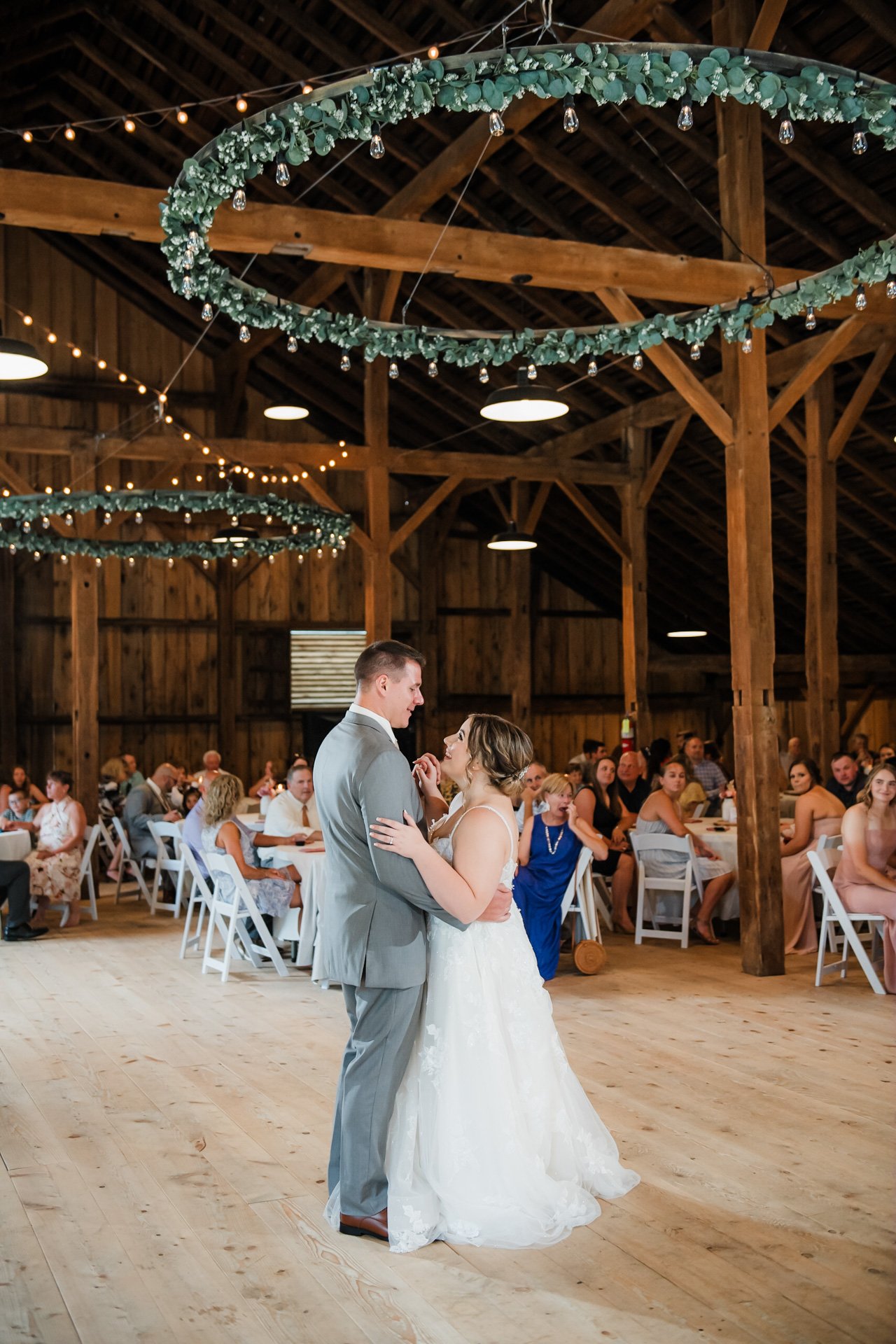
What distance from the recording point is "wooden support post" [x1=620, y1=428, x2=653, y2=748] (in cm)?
1273

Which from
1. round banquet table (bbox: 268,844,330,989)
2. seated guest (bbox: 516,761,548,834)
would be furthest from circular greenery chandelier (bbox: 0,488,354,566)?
seated guest (bbox: 516,761,548,834)

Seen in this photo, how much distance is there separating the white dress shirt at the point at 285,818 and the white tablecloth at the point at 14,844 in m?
2.13

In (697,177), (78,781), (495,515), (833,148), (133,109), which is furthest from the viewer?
(495,515)

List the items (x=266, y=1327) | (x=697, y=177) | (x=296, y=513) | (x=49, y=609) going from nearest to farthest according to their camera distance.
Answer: (x=266, y=1327)
(x=697, y=177)
(x=296, y=513)
(x=49, y=609)

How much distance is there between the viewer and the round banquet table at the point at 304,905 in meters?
7.23

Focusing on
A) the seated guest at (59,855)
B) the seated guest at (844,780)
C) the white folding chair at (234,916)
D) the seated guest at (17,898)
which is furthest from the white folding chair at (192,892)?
the seated guest at (844,780)

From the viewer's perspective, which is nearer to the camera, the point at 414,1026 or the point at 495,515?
the point at 414,1026

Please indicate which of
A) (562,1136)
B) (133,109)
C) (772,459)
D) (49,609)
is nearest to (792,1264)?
(562,1136)

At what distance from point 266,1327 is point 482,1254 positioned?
0.65 meters

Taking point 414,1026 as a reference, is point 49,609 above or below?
above

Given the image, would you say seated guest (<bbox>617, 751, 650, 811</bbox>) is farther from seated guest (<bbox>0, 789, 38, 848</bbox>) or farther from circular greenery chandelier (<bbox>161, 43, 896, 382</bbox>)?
circular greenery chandelier (<bbox>161, 43, 896, 382</bbox>)

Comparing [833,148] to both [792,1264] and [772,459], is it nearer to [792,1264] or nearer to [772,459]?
[772,459]

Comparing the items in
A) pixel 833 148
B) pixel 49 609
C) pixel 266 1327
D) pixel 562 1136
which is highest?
pixel 833 148

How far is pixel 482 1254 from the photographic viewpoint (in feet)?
11.0
